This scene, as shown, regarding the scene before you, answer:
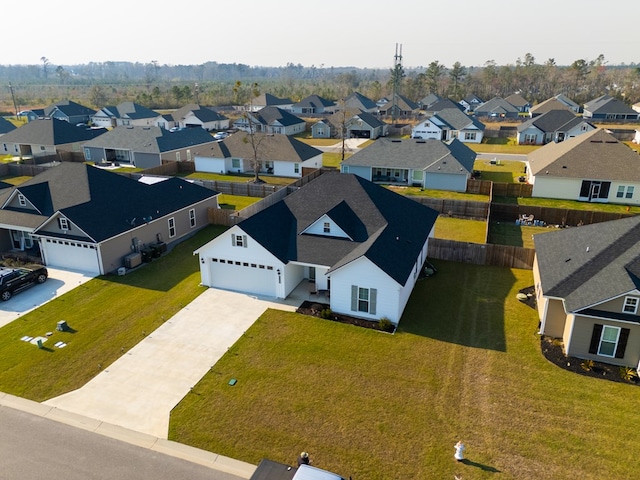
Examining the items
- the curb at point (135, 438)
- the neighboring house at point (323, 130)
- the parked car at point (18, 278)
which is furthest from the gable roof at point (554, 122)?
the curb at point (135, 438)

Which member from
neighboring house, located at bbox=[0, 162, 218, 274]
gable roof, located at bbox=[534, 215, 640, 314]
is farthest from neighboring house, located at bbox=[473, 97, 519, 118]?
gable roof, located at bbox=[534, 215, 640, 314]

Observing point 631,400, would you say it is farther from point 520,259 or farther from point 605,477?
point 520,259

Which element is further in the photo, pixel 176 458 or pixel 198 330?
pixel 198 330

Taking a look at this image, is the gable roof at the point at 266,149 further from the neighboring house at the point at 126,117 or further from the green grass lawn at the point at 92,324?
the neighboring house at the point at 126,117

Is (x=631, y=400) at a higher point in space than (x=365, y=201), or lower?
lower

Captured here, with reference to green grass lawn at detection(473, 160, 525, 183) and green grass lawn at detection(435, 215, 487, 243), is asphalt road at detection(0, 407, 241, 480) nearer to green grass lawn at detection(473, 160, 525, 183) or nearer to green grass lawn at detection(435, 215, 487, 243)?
green grass lawn at detection(435, 215, 487, 243)

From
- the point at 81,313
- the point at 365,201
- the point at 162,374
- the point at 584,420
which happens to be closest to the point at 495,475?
the point at 584,420

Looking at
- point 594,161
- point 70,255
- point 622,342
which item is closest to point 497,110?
A: point 594,161
